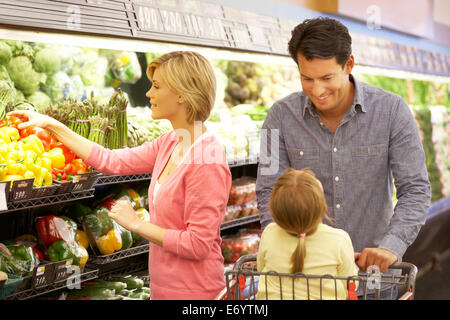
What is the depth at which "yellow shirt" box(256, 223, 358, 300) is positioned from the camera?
1.67m

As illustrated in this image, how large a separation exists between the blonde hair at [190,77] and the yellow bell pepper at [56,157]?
61 centimetres

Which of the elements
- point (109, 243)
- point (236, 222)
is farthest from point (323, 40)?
point (236, 222)

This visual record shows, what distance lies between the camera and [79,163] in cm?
247

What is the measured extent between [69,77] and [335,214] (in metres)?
1.80

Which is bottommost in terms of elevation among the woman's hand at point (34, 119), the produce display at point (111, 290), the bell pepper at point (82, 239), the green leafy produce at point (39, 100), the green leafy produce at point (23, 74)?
the produce display at point (111, 290)

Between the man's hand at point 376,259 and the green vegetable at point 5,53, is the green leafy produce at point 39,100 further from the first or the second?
the man's hand at point 376,259

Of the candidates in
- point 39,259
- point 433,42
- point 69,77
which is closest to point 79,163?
point 39,259

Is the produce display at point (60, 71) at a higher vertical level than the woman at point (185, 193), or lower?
higher

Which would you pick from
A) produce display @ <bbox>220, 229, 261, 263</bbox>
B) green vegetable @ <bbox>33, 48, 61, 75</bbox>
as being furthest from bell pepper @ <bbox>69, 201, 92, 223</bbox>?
produce display @ <bbox>220, 229, 261, 263</bbox>

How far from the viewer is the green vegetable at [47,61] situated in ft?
9.81

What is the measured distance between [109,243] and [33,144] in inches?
28.9

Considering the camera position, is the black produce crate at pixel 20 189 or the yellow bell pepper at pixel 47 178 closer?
the black produce crate at pixel 20 189

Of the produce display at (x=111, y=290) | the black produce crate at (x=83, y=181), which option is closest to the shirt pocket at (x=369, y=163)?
the black produce crate at (x=83, y=181)

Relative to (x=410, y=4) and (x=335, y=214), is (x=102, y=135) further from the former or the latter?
(x=410, y=4)
